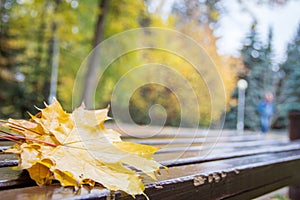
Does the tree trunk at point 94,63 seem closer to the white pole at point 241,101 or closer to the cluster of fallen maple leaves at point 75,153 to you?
the cluster of fallen maple leaves at point 75,153

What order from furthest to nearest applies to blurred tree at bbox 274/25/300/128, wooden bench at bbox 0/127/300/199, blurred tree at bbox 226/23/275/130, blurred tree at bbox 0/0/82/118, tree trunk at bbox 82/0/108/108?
blurred tree at bbox 274/25/300/128 → blurred tree at bbox 226/23/275/130 → blurred tree at bbox 0/0/82/118 → tree trunk at bbox 82/0/108/108 → wooden bench at bbox 0/127/300/199

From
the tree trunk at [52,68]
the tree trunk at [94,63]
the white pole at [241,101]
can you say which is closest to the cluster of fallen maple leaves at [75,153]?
the tree trunk at [94,63]

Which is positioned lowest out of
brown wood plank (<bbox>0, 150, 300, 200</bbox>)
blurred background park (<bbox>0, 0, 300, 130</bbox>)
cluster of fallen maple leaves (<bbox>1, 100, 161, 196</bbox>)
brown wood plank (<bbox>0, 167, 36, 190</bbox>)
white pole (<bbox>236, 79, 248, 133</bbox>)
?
brown wood plank (<bbox>0, 150, 300, 200</bbox>)

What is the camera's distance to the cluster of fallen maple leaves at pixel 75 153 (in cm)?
34

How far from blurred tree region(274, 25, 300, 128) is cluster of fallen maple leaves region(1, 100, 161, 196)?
9080 mm

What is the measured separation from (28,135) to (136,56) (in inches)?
212

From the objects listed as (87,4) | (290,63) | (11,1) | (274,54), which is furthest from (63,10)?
(290,63)

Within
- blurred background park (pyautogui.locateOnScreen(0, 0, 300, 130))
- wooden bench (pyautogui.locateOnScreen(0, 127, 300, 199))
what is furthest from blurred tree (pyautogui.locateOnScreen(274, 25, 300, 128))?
wooden bench (pyautogui.locateOnScreen(0, 127, 300, 199))

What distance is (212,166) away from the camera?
1.86 feet

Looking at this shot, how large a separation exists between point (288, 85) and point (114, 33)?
702 cm

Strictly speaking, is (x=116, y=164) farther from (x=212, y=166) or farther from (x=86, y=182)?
(x=212, y=166)

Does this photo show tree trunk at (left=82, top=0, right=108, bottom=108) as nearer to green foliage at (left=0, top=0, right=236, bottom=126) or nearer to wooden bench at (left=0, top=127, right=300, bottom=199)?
green foliage at (left=0, top=0, right=236, bottom=126)

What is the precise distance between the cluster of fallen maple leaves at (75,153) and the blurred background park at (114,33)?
3.66m

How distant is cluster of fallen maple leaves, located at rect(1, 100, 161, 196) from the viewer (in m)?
0.34
